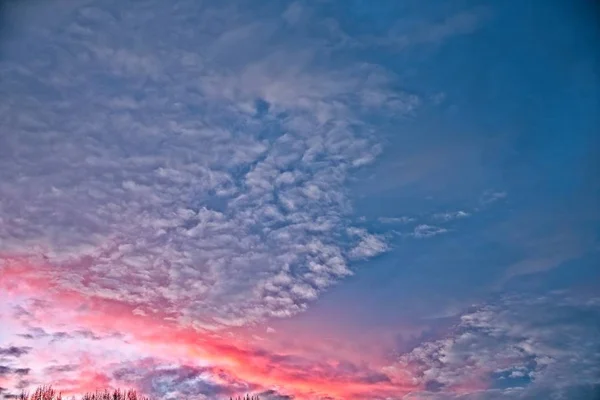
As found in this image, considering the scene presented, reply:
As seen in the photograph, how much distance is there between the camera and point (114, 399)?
122 m

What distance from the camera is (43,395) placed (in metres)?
114

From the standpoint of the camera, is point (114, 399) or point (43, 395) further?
point (114, 399)

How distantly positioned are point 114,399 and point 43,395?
20880 mm
